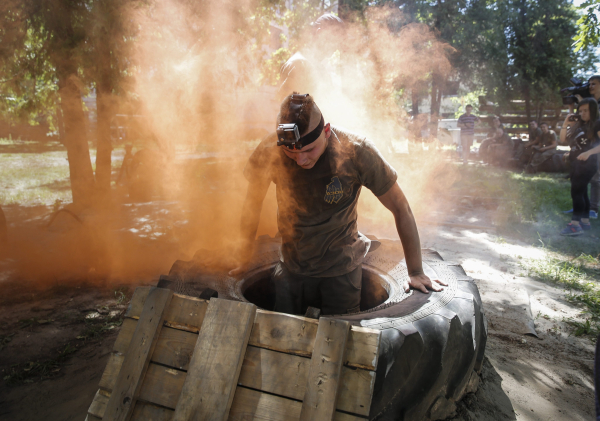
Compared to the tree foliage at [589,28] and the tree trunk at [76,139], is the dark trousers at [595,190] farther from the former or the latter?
the tree trunk at [76,139]

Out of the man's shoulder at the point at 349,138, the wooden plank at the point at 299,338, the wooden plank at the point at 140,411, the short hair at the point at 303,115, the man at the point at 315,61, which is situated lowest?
the wooden plank at the point at 140,411

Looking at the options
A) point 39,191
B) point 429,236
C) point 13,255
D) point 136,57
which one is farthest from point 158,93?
point 429,236

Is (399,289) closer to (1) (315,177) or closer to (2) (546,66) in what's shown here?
(1) (315,177)

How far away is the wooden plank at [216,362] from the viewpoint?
1.43m

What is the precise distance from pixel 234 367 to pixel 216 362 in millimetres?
83

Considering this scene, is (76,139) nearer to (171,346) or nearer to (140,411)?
(171,346)

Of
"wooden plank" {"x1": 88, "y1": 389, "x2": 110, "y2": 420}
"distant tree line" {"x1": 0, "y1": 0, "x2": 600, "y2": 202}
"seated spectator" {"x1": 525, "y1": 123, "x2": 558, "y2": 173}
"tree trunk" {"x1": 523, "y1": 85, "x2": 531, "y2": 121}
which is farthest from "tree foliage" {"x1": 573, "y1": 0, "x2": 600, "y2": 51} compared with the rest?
"tree trunk" {"x1": 523, "y1": 85, "x2": 531, "y2": 121}

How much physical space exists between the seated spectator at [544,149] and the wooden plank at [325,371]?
13.3 metres

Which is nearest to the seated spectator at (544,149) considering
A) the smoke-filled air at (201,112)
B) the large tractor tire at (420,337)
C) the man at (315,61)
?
the smoke-filled air at (201,112)

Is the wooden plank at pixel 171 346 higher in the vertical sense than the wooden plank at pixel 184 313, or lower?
lower

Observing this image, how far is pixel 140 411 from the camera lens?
1.52 meters

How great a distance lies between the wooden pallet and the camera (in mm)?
1402

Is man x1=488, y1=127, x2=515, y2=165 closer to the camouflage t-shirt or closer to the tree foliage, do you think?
the tree foliage

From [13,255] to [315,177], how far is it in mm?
4551
